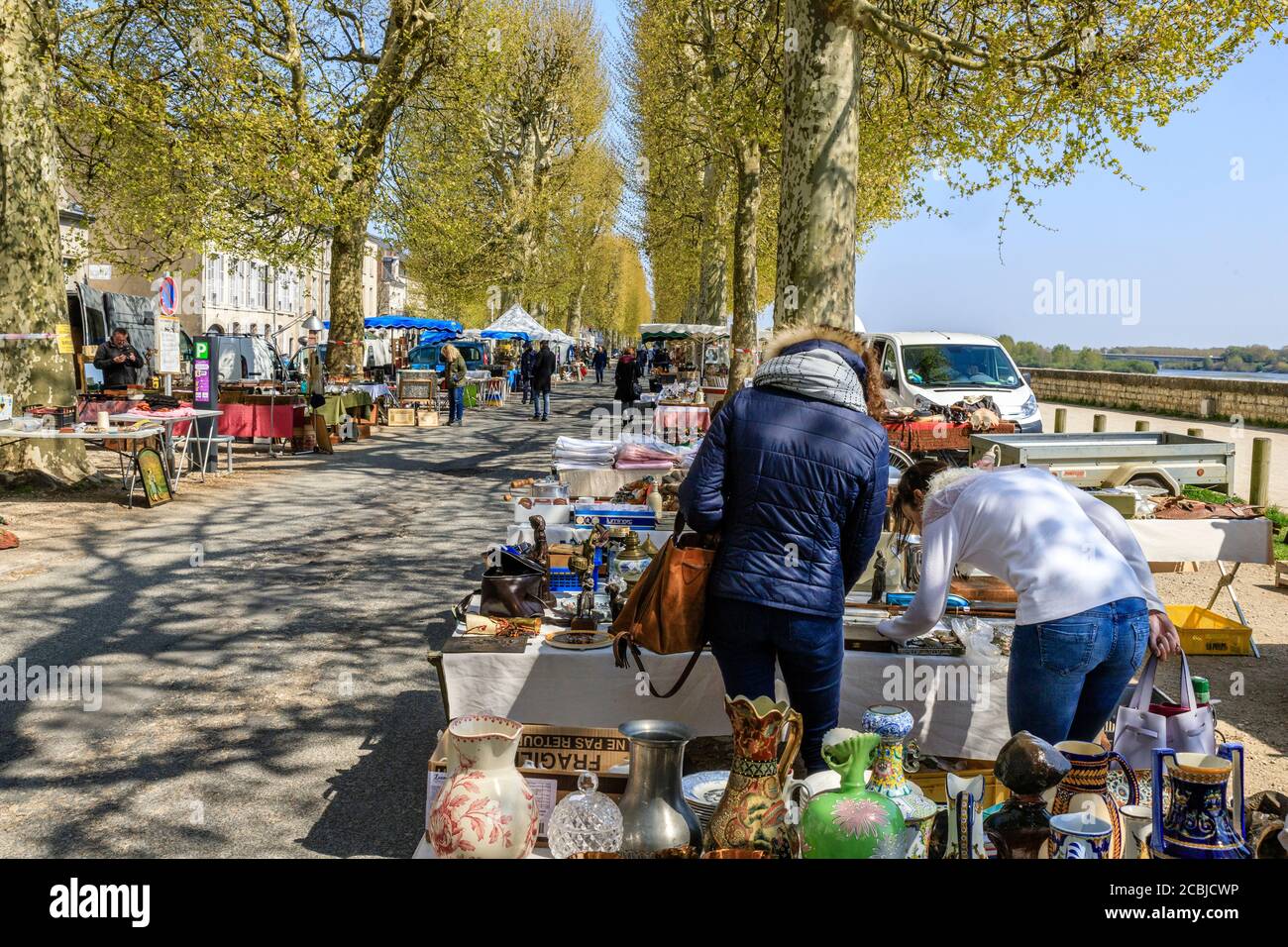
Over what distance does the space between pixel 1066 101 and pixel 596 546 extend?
9815mm

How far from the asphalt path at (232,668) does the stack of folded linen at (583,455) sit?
1.22 metres

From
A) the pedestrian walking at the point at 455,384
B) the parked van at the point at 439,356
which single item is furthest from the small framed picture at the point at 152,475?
the parked van at the point at 439,356

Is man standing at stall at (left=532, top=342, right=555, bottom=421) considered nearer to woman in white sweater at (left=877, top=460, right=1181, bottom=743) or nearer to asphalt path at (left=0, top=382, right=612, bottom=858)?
asphalt path at (left=0, top=382, right=612, bottom=858)

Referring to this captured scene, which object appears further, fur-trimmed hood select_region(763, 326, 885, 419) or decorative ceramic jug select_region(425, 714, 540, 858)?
fur-trimmed hood select_region(763, 326, 885, 419)

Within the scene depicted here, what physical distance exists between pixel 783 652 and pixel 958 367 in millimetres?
14602

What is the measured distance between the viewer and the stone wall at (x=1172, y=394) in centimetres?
2831

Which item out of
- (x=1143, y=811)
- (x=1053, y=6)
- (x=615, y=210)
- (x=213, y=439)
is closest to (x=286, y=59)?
(x=213, y=439)

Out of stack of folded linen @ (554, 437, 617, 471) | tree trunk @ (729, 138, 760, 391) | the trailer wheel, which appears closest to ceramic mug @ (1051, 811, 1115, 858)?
stack of folded linen @ (554, 437, 617, 471)

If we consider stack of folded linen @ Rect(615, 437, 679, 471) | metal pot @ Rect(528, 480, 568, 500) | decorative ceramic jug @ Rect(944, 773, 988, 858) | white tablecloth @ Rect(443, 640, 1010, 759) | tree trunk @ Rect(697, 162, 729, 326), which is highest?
tree trunk @ Rect(697, 162, 729, 326)

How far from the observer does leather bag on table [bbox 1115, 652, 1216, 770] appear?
126 inches

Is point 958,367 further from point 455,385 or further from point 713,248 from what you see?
point 713,248

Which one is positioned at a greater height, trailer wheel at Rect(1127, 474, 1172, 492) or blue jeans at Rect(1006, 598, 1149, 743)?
trailer wheel at Rect(1127, 474, 1172, 492)

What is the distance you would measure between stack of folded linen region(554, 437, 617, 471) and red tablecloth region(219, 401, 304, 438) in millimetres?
9784

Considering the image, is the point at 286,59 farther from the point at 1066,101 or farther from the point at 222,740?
the point at 222,740
